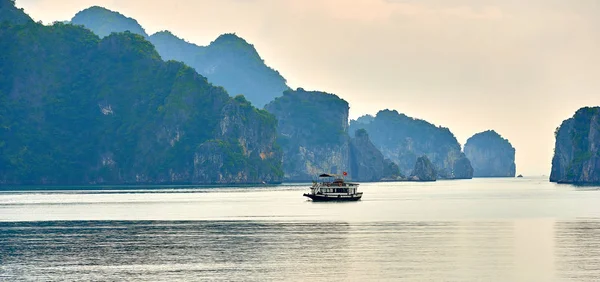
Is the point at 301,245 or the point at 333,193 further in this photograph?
the point at 333,193

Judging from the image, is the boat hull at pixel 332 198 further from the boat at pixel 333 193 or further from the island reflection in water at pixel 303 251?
the island reflection in water at pixel 303 251

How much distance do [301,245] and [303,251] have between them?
513 cm

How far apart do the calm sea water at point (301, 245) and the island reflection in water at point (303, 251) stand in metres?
0.10

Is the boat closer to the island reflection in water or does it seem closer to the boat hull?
the boat hull

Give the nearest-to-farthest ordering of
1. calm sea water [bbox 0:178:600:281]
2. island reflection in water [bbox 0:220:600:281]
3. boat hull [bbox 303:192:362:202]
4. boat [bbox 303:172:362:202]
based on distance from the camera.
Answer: island reflection in water [bbox 0:220:600:281] < calm sea water [bbox 0:178:600:281] < boat hull [bbox 303:192:362:202] < boat [bbox 303:172:362:202]

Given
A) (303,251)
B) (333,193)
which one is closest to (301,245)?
Answer: (303,251)

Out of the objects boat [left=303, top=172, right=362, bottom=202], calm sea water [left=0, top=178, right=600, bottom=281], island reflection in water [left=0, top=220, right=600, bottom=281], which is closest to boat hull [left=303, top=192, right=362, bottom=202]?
boat [left=303, top=172, right=362, bottom=202]

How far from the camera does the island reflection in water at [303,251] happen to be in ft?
208

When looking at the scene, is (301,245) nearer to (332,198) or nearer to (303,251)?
(303,251)

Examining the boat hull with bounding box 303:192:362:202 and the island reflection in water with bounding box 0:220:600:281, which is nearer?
the island reflection in water with bounding box 0:220:600:281

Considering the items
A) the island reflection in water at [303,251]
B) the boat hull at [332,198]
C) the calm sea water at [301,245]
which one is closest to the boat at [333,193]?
the boat hull at [332,198]

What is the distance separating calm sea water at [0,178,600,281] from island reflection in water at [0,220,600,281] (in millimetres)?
96

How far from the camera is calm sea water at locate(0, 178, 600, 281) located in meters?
63.6

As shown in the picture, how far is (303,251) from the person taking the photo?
77125mm
